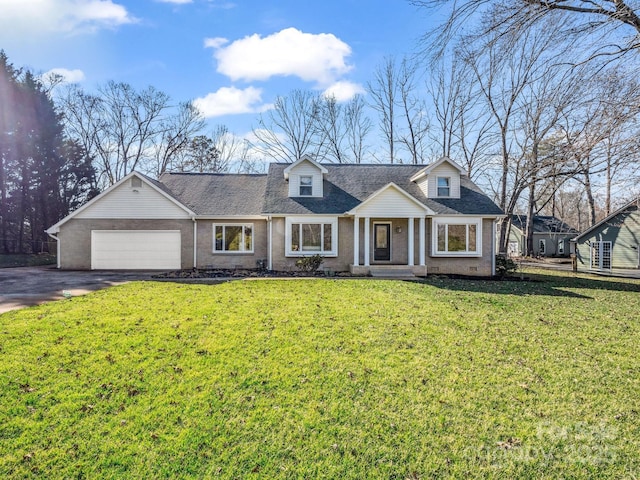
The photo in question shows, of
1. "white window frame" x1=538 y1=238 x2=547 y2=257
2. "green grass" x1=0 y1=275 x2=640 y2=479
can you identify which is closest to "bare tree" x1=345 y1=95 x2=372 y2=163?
"white window frame" x1=538 y1=238 x2=547 y2=257

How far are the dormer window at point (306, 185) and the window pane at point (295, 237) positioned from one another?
→ 2.04 m

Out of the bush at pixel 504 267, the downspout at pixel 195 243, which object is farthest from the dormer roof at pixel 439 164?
the downspout at pixel 195 243

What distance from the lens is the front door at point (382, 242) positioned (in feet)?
56.3

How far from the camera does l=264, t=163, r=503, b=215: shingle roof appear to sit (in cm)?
1633

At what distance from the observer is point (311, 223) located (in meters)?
16.2

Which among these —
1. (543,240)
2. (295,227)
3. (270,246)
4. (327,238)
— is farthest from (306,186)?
(543,240)

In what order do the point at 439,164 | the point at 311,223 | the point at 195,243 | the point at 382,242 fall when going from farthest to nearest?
the point at 382,242, the point at 439,164, the point at 195,243, the point at 311,223

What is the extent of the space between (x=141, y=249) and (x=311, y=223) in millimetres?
8522

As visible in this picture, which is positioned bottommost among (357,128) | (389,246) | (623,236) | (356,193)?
(389,246)

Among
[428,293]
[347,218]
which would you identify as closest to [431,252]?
[347,218]

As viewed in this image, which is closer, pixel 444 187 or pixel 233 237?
pixel 233 237

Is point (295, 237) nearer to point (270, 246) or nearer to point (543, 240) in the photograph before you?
point (270, 246)

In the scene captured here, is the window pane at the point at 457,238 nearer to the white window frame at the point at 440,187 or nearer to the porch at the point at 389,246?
the porch at the point at 389,246

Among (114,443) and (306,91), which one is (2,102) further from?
(114,443)
